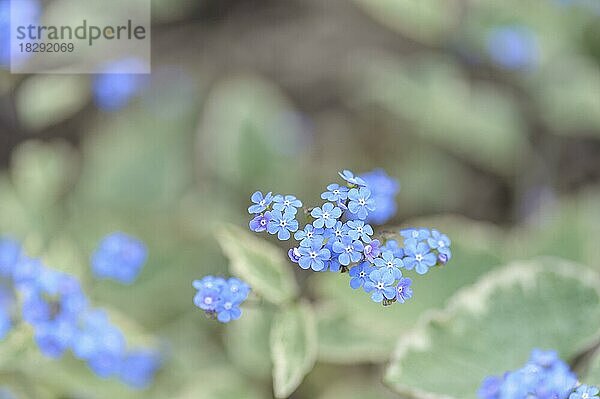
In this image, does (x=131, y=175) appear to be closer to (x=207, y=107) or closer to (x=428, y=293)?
(x=207, y=107)

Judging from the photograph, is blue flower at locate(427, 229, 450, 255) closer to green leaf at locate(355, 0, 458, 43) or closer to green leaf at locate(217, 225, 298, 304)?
green leaf at locate(217, 225, 298, 304)

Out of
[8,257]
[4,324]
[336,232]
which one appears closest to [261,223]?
[336,232]

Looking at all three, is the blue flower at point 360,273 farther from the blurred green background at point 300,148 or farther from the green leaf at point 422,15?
the green leaf at point 422,15

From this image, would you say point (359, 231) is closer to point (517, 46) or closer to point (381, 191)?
point (381, 191)

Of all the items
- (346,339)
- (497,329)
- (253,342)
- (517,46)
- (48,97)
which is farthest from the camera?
(517,46)

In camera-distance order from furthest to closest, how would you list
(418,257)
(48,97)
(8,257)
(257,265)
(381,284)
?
(48,97) → (8,257) → (257,265) → (418,257) → (381,284)

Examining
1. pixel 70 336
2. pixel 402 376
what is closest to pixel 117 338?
pixel 70 336

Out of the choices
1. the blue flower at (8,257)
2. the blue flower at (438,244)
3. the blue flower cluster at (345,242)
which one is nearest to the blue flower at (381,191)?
the blue flower at (438,244)

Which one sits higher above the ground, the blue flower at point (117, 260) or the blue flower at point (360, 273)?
the blue flower at point (360, 273)
